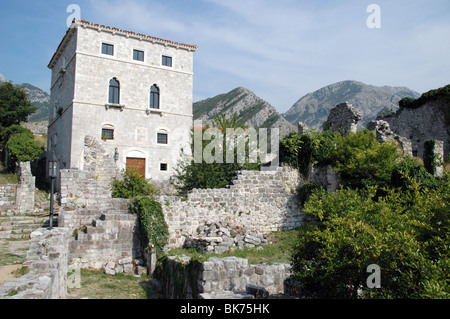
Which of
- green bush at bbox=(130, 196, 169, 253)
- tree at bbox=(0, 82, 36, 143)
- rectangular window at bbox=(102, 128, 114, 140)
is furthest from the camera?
tree at bbox=(0, 82, 36, 143)

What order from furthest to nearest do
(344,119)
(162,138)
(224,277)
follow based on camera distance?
(162,138) → (344,119) → (224,277)

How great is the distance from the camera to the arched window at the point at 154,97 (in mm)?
27156

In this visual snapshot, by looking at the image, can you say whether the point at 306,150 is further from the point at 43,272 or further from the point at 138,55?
the point at 138,55

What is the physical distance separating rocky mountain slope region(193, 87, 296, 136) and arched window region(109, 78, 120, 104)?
1567 inches

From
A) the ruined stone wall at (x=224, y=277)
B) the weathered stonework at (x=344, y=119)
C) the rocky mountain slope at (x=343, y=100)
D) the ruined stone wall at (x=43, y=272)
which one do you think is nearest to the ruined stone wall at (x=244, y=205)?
the ruined stone wall at (x=224, y=277)

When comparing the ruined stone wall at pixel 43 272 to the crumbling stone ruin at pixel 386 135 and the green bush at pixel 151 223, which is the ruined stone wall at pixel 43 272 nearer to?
the green bush at pixel 151 223

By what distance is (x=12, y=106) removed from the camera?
34.4 m

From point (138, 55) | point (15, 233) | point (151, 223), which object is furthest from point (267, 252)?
point (138, 55)

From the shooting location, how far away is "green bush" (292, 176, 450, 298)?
Answer: 4.50 meters

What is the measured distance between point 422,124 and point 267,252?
18344mm

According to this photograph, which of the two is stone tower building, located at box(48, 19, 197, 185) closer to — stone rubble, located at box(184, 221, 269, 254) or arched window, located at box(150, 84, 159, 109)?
arched window, located at box(150, 84, 159, 109)

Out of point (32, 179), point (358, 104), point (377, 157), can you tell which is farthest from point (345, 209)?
point (358, 104)

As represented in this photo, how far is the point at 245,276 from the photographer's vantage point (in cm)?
845

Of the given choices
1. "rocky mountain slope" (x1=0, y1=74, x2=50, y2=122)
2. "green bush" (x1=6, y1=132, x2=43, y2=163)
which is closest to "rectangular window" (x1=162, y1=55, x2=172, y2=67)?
"green bush" (x1=6, y1=132, x2=43, y2=163)
